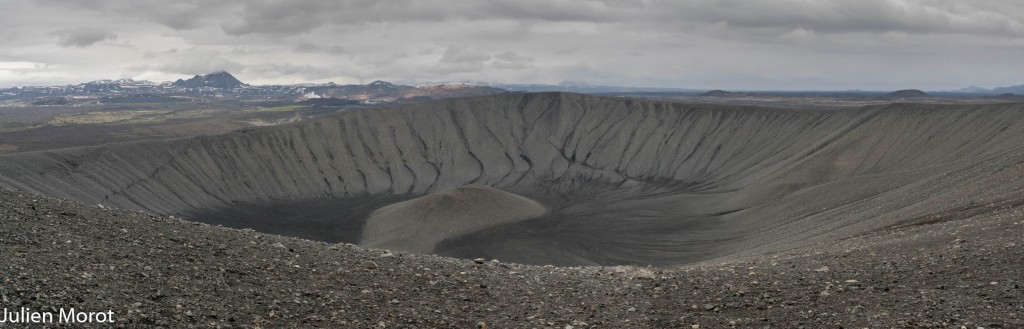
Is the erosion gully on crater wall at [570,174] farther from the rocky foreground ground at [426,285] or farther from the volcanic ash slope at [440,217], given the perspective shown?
the rocky foreground ground at [426,285]

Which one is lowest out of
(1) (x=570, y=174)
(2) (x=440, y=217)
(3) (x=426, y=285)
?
(2) (x=440, y=217)

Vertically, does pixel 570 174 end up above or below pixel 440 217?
above

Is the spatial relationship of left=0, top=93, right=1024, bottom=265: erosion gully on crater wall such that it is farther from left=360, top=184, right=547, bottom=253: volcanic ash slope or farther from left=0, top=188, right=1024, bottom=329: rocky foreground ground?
left=0, top=188, right=1024, bottom=329: rocky foreground ground

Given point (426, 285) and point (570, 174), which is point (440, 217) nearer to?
point (570, 174)

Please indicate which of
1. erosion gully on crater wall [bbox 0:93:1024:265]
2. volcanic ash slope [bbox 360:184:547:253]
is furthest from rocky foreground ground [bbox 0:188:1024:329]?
volcanic ash slope [bbox 360:184:547:253]

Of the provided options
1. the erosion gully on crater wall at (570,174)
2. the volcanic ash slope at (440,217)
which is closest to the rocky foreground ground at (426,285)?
the erosion gully on crater wall at (570,174)

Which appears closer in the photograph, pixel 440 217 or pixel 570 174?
pixel 440 217

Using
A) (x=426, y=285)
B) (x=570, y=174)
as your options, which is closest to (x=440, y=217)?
(x=570, y=174)
